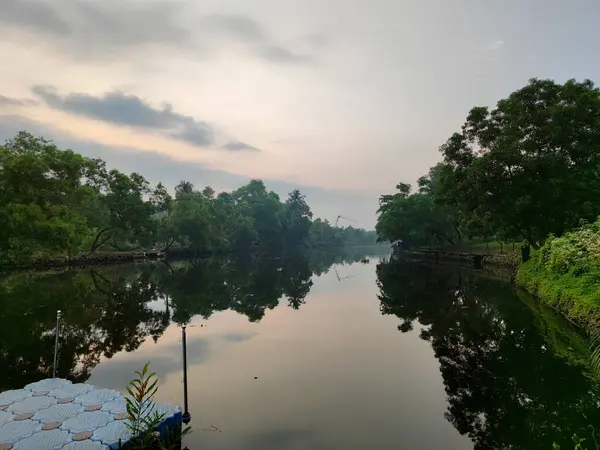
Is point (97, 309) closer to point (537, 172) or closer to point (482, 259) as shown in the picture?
point (537, 172)

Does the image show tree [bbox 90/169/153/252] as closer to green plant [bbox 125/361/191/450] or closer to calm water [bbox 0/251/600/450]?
calm water [bbox 0/251/600/450]

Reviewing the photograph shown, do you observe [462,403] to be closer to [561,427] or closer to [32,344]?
[561,427]

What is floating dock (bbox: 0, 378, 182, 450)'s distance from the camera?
523 centimetres

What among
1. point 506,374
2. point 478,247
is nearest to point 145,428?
point 506,374

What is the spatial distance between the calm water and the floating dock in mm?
1424

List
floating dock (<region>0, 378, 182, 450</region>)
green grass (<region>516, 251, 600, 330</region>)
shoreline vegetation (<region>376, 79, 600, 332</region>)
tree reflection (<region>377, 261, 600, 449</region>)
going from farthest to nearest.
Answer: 1. shoreline vegetation (<region>376, 79, 600, 332</region>)
2. green grass (<region>516, 251, 600, 330</region>)
3. tree reflection (<region>377, 261, 600, 449</region>)
4. floating dock (<region>0, 378, 182, 450</region>)

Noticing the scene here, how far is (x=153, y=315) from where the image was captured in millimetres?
17547

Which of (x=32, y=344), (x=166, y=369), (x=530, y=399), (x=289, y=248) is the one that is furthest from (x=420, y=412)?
(x=289, y=248)

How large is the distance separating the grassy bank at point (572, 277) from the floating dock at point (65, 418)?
13097mm

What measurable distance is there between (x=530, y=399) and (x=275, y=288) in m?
20.5

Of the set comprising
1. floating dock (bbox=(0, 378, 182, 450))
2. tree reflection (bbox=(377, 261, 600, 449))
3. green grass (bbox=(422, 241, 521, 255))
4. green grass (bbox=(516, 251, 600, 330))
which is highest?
green grass (bbox=(422, 241, 521, 255))

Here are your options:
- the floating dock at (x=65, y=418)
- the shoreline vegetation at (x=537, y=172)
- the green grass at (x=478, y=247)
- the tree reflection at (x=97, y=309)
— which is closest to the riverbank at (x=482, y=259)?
the green grass at (x=478, y=247)

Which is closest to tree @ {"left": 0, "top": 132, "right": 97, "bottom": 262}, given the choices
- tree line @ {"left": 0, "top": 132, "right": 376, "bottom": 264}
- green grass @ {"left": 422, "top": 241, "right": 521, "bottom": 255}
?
tree line @ {"left": 0, "top": 132, "right": 376, "bottom": 264}

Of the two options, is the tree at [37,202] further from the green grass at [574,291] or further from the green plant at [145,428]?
the green grass at [574,291]
